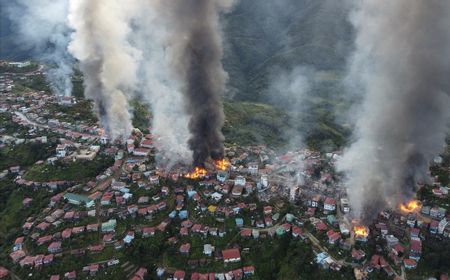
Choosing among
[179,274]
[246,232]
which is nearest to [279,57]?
[246,232]

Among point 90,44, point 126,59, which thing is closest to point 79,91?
point 126,59

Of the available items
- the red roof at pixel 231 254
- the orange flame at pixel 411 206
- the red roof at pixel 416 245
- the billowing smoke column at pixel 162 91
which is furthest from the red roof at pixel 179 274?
the orange flame at pixel 411 206

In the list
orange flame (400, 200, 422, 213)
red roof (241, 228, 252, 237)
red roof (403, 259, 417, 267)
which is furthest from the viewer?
orange flame (400, 200, 422, 213)

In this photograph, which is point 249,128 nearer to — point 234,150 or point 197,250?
point 234,150

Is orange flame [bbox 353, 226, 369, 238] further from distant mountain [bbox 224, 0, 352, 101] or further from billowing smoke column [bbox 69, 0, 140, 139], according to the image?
distant mountain [bbox 224, 0, 352, 101]

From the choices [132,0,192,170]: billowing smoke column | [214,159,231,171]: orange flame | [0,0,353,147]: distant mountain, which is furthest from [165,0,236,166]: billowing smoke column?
[0,0,353,147]: distant mountain

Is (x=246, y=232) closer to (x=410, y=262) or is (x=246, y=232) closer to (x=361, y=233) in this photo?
(x=361, y=233)
